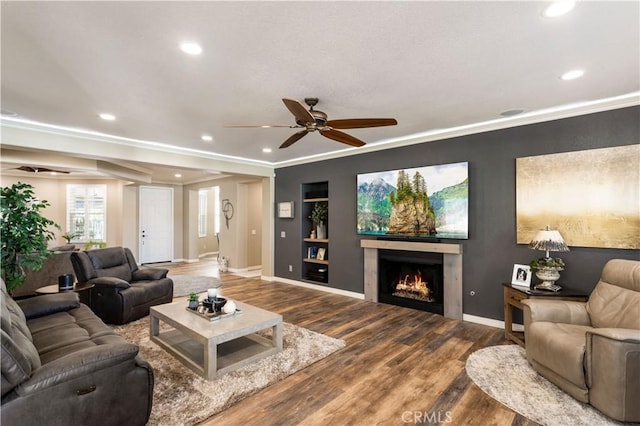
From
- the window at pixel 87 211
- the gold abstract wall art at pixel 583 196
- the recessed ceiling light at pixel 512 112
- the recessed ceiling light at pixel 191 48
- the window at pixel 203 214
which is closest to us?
the recessed ceiling light at pixel 191 48

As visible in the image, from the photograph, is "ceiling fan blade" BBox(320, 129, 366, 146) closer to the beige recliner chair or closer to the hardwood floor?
the hardwood floor

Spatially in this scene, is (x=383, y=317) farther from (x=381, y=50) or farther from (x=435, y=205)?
(x=381, y=50)

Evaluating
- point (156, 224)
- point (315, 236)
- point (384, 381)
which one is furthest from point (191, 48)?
point (156, 224)

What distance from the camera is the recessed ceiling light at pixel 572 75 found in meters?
2.62

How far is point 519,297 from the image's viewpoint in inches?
133

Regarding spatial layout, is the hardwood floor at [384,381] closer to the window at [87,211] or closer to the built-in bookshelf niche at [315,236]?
the built-in bookshelf niche at [315,236]

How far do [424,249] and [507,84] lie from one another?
239 cm

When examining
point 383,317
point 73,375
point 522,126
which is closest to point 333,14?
point 73,375

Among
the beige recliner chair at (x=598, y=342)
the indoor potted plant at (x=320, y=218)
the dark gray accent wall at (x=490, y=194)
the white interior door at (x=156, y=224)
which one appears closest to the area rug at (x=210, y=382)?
the beige recliner chair at (x=598, y=342)

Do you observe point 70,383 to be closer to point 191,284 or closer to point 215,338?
point 215,338

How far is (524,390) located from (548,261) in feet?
4.91

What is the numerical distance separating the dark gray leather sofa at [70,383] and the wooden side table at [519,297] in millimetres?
3582

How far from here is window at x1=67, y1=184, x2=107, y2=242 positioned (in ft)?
29.1

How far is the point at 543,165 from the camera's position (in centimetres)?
363
